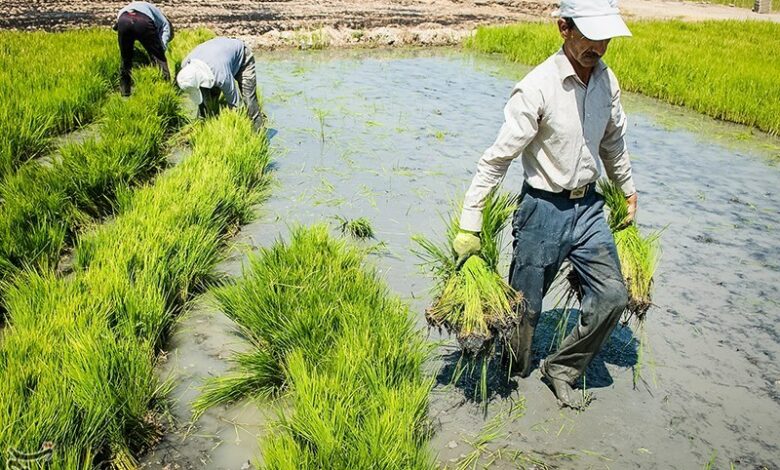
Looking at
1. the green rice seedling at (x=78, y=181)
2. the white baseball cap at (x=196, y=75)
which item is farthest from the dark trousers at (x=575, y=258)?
the white baseball cap at (x=196, y=75)

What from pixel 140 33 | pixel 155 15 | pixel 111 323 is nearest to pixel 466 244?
pixel 111 323

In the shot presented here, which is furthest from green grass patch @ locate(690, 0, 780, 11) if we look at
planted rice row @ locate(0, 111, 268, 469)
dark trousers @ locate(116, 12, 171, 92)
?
planted rice row @ locate(0, 111, 268, 469)

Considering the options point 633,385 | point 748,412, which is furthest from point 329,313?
point 748,412

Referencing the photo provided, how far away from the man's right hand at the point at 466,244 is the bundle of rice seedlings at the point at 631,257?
1.48ft

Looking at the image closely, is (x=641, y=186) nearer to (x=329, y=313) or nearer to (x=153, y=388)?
(x=329, y=313)

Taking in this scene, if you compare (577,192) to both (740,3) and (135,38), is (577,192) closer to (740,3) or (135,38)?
(135,38)

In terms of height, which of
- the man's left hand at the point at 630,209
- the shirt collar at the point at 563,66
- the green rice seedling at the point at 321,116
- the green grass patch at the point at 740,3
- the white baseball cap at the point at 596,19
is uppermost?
the white baseball cap at the point at 596,19

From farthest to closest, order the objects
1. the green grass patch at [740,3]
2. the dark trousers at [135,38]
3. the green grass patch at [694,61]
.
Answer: the green grass patch at [740,3]
the green grass patch at [694,61]
the dark trousers at [135,38]

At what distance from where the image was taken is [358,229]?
366cm

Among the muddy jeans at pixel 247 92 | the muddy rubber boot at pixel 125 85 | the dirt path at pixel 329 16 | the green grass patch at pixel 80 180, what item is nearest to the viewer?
the green grass patch at pixel 80 180

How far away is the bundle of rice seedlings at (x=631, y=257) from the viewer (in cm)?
232

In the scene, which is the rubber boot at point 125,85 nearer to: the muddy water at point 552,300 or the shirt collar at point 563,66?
the muddy water at point 552,300

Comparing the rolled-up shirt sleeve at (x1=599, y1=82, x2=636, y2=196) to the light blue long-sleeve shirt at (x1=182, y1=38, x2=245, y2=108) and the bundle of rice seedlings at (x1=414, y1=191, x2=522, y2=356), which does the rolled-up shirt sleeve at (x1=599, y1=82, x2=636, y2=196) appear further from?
the light blue long-sleeve shirt at (x1=182, y1=38, x2=245, y2=108)

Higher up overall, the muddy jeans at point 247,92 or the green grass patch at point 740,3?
the green grass patch at point 740,3
